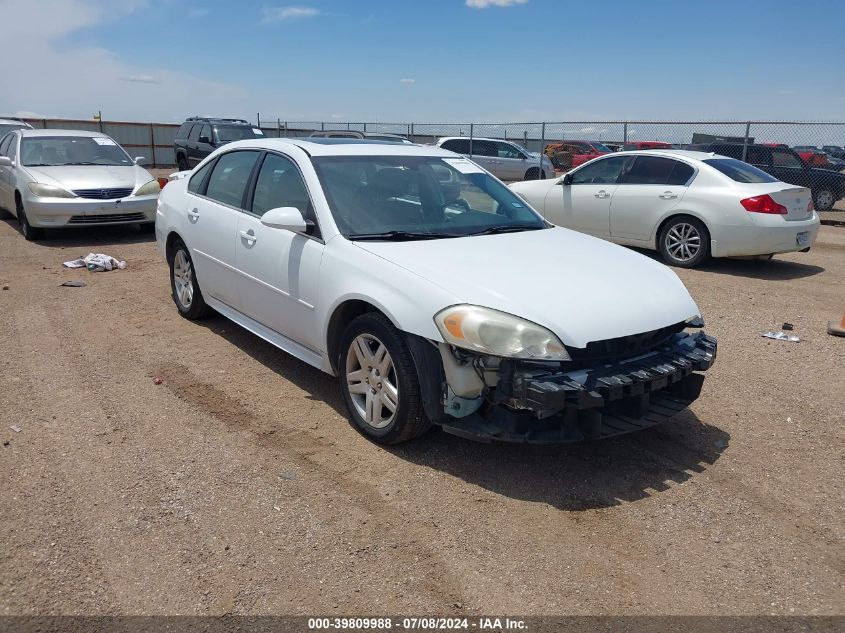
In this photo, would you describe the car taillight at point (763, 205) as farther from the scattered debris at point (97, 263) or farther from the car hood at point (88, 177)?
the car hood at point (88, 177)

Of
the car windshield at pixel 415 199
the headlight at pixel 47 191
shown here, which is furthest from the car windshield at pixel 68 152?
the car windshield at pixel 415 199

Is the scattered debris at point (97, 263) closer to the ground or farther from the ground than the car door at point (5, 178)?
closer to the ground

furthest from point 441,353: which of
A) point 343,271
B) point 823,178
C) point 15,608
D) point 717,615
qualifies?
point 823,178

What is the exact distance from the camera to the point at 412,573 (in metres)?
3.03

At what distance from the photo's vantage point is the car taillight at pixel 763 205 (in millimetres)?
8969

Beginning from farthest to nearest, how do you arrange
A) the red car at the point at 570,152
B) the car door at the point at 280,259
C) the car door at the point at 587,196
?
the red car at the point at 570,152 → the car door at the point at 587,196 → the car door at the point at 280,259

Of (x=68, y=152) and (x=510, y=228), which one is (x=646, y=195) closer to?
(x=510, y=228)

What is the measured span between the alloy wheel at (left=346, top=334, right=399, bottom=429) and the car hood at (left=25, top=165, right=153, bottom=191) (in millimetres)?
8097

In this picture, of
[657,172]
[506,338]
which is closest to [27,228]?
[657,172]

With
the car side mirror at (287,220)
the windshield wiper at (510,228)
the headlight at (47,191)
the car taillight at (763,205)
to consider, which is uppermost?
the car side mirror at (287,220)

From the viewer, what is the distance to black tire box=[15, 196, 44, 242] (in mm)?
10789

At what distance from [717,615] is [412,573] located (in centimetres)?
122

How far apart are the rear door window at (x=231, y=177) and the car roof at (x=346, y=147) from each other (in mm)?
118

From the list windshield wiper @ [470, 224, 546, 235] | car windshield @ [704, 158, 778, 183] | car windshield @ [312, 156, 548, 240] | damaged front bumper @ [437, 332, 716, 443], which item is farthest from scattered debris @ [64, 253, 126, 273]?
car windshield @ [704, 158, 778, 183]
